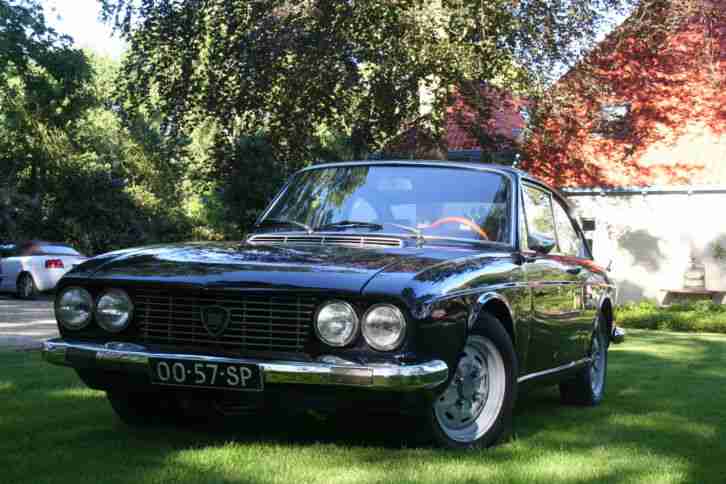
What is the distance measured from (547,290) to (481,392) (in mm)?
1198

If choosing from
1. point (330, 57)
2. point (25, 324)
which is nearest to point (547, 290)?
point (25, 324)

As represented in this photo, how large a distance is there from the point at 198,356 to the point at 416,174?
85.2 inches

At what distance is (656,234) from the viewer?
27.4 m

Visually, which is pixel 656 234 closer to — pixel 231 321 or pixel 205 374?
pixel 231 321

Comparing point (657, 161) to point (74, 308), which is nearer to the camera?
point (74, 308)

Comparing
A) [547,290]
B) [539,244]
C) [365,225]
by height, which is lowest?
[547,290]

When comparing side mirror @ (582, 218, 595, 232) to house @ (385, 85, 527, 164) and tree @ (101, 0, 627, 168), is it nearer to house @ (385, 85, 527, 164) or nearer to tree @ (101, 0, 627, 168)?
tree @ (101, 0, 627, 168)

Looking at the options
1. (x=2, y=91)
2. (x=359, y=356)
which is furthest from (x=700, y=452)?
(x=2, y=91)

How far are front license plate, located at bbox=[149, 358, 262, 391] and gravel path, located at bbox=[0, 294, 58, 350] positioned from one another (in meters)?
7.05

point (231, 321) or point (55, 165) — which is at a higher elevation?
point (55, 165)

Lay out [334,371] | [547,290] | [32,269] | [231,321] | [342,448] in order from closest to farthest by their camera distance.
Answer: [334,371]
[231,321]
[342,448]
[547,290]
[32,269]

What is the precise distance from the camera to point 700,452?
5.70 m

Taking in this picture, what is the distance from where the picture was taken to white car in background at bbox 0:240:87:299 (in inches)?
956

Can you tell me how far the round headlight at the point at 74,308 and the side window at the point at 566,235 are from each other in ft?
11.8
